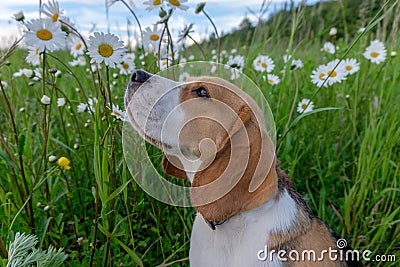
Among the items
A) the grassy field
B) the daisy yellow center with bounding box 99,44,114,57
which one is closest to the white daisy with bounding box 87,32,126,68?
the daisy yellow center with bounding box 99,44,114,57

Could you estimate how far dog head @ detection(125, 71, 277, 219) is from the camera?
1614 mm

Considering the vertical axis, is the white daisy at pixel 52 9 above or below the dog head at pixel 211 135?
above

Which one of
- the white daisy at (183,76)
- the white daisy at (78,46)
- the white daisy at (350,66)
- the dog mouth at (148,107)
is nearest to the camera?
the dog mouth at (148,107)

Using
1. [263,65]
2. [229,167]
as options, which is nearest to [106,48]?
[229,167]

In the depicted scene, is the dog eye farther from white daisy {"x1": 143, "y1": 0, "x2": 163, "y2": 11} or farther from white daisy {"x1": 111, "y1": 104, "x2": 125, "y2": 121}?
white daisy {"x1": 143, "y1": 0, "x2": 163, "y2": 11}

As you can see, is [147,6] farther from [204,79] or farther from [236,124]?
[236,124]

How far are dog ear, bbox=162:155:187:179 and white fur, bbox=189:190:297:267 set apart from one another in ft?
1.00

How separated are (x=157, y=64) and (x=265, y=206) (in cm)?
103

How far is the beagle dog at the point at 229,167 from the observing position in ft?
5.31

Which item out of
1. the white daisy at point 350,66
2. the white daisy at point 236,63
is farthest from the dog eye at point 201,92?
the white daisy at point 350,66

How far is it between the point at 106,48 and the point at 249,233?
3.05 feet

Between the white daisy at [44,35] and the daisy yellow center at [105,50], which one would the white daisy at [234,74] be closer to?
the daisy yellow center at [105,50]

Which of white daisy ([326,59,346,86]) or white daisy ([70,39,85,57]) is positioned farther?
white daisy ([326,59,346,86])

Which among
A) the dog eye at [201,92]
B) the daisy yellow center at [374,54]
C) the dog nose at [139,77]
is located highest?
the daisy yellow center at [374,54]
